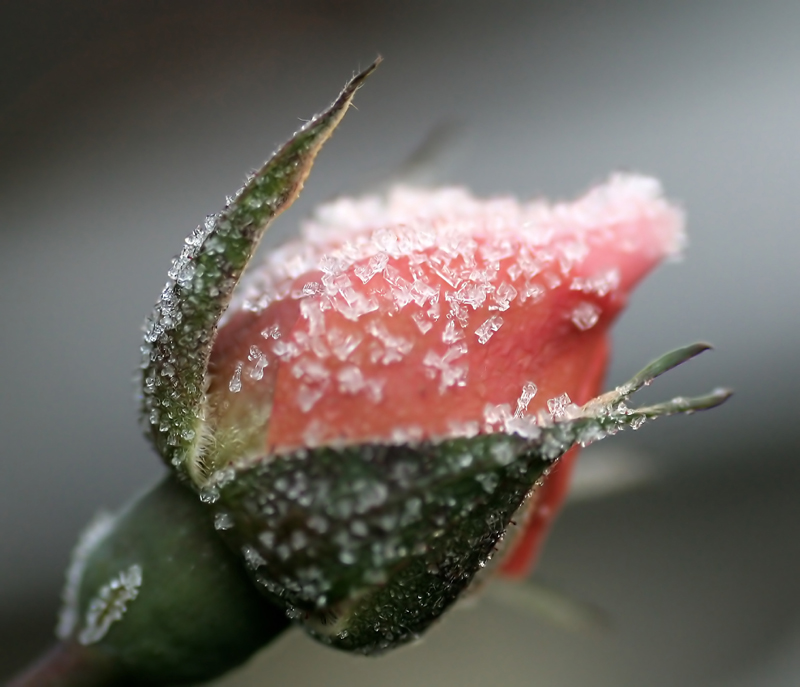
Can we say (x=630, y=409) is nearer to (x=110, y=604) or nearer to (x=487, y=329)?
(x=487, y=329)

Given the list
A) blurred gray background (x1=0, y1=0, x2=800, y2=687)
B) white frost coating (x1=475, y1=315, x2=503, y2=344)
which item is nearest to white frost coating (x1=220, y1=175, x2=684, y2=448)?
white frost coating (x1=475, y1=315, x2=503, y2=344)

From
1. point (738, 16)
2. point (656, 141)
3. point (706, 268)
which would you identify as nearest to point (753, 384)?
point (706, 268)

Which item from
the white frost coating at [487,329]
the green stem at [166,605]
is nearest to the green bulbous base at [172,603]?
the green stem at [166,605]

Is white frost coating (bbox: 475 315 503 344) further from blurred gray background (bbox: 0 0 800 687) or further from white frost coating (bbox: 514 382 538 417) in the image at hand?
blurred gray background (bbox: 0 0 800 687)

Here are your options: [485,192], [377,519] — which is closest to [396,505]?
[377,519]

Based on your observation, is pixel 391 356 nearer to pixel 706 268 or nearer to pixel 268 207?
pixel 268 207

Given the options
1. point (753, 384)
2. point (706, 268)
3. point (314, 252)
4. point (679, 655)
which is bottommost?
point (679, 655)
